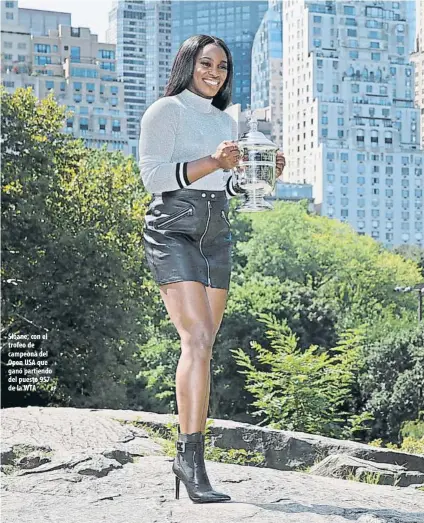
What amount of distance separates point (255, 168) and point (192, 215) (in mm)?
233

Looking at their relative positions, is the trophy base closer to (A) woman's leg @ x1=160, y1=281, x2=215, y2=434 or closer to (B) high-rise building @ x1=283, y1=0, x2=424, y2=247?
(A) woman's leg @ x1=160, y1=281, x2=215, y2=434

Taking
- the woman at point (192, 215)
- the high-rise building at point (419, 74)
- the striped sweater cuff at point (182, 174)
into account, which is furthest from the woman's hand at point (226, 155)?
the high-rise building at point (419, 74)

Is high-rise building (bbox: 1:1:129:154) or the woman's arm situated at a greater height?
high-rise building (bbox: 1:1:129:154)

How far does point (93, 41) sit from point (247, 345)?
14.7 m

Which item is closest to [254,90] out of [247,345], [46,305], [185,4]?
[185,4]

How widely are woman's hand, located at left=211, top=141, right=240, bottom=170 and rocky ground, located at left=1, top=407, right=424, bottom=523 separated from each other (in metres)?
0.95

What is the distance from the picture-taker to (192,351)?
3244 mm

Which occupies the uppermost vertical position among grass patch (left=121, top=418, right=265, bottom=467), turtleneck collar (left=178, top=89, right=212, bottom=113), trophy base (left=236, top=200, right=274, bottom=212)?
turtleneck collar (left=178, top=89, right=212, bottom=113)

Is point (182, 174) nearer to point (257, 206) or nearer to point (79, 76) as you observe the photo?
point (257, 206)

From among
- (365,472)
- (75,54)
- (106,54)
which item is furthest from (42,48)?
(365,472)

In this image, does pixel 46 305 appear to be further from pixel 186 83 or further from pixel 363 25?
pixel 363 25

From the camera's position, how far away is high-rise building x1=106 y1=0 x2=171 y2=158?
3651 centimetres

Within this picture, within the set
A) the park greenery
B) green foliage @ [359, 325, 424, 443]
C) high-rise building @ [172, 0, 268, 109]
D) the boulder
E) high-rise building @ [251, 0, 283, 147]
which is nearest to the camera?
the boulder

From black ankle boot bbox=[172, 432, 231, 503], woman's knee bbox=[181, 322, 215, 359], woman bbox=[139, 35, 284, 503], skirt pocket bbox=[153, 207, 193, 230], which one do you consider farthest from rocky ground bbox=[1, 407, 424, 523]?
skirt pocket bbox=[153, 207, 193, 230]
